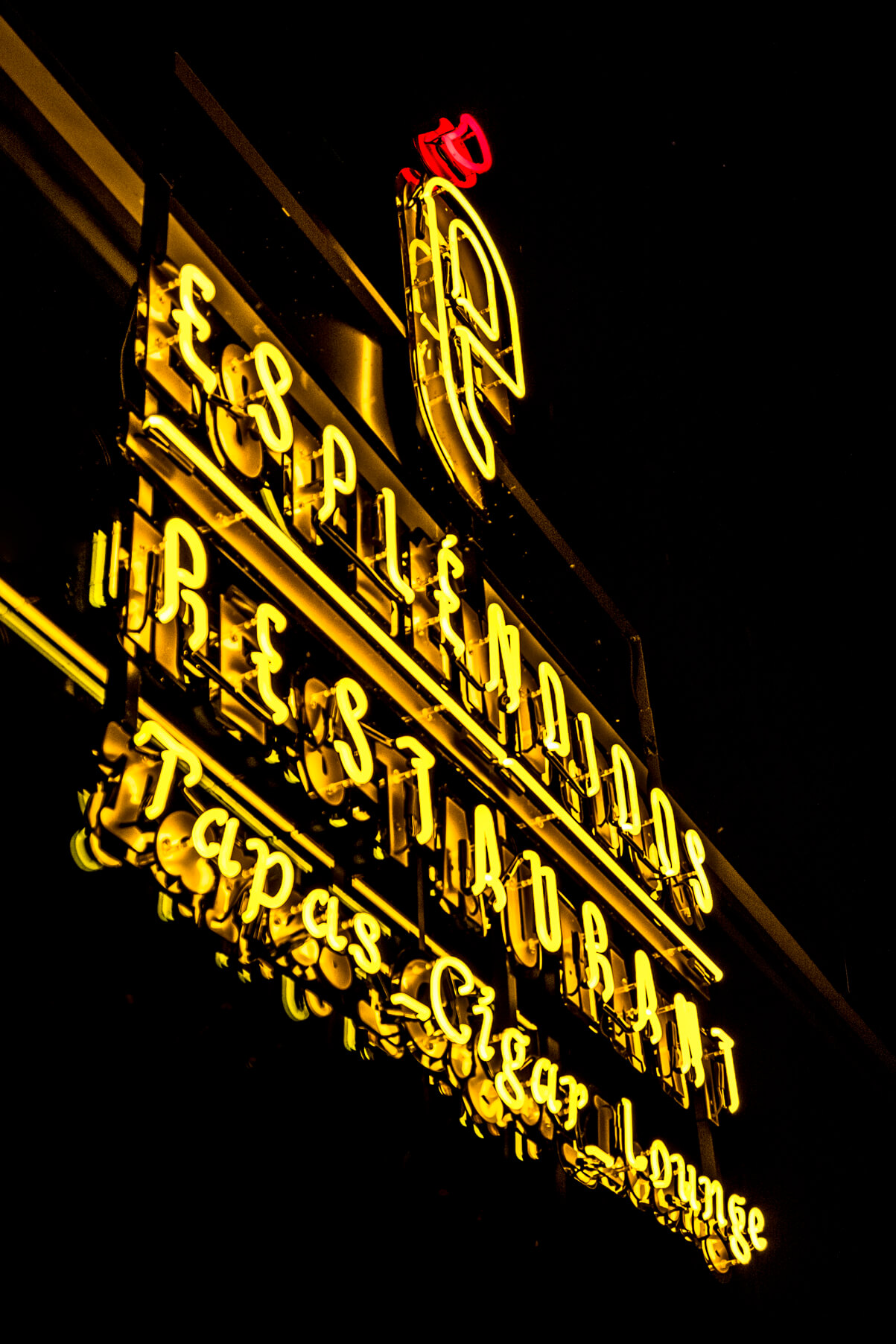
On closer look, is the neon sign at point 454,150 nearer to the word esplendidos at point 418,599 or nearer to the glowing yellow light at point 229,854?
the word esplendidos at point 418,599

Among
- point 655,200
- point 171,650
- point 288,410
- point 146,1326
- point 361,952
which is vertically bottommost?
point 146,1326

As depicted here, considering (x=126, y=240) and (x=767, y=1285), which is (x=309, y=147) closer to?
(x=126, y=240)

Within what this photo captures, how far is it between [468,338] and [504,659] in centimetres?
105

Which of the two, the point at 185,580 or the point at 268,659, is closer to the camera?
the point at 185,580

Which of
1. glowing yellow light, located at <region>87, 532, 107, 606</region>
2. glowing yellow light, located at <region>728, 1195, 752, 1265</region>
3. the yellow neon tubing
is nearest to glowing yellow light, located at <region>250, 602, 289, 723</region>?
the yellow neon tubing

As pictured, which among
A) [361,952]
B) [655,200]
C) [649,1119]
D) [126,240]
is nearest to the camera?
[361,952]

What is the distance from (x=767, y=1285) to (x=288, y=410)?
4619 mm

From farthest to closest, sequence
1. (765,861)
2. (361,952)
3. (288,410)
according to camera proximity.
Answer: (765,861) → (288,410) → (361,952)

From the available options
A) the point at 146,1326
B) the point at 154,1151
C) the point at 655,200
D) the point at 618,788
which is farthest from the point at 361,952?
the point at 655,200

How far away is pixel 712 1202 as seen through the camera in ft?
13.8

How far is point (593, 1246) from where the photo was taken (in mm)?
4293

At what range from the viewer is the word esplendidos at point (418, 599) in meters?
2.78

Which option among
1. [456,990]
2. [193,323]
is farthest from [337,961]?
[193,323]

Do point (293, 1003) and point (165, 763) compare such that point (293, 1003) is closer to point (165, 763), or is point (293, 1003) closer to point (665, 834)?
point (165, 763)
